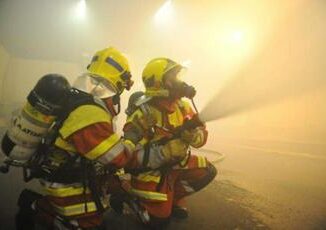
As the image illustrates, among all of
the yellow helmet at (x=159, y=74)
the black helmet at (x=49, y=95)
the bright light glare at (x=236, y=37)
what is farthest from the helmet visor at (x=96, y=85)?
the bright light glare at (x=236, y=37)

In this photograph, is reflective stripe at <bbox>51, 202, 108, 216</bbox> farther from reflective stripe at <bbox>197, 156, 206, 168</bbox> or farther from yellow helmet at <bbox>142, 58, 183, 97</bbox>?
reflective stripe at <bbox>197, 156, 206, 168</bbox>

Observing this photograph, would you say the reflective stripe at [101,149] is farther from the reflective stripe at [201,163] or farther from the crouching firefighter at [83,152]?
the reflective stripe at [201,163]

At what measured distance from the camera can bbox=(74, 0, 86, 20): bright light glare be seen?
569 inches

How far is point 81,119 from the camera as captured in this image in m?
2.61

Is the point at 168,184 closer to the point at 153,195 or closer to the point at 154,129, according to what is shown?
the point at 153,195

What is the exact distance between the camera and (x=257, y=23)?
14375 mm

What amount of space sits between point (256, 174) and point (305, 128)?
8.09 metres

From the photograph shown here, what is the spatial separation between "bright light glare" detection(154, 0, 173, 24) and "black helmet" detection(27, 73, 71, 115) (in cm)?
1235

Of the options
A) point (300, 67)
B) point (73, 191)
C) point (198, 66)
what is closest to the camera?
point (73, 191)

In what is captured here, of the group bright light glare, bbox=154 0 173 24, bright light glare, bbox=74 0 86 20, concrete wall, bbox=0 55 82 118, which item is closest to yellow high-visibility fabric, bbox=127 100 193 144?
bright light glare, bbox=154 0 173 24

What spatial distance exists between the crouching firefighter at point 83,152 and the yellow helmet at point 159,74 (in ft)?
2.25

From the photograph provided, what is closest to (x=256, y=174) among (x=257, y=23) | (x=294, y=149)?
(x=294, y=149)

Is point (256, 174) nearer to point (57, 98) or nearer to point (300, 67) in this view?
point (57, 98)

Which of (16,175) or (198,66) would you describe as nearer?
(16,175)
